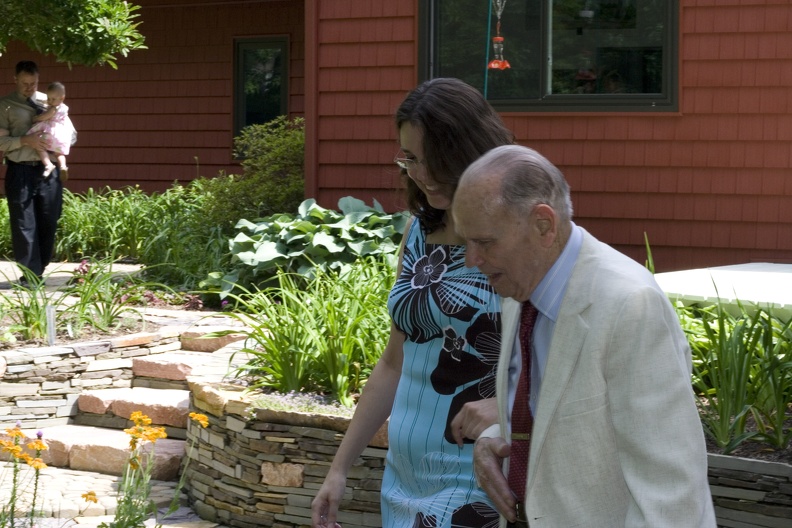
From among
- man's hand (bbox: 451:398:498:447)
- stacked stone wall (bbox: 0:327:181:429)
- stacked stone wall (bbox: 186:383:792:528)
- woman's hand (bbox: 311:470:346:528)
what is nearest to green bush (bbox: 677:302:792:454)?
stacked stone wall (bbox: 186:383:792:528)

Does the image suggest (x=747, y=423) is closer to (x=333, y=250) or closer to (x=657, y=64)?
(x=333, y=250)

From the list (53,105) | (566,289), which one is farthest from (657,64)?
(566,289)

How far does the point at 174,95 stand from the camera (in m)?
14.4

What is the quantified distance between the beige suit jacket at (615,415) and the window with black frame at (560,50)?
6.48 m

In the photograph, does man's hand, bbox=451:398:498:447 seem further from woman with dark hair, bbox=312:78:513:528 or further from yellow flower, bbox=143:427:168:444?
yellow flower, bbox=143:427:168:444

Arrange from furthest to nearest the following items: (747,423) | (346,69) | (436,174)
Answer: (346,69) → (747,423) → (436,174)

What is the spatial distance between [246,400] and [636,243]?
415 centimetres

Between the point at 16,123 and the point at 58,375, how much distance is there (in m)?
3.47

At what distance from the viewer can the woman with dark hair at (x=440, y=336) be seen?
222cm

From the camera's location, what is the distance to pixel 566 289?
167 centimetres

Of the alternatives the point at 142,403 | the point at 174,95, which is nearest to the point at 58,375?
the point at 142,403

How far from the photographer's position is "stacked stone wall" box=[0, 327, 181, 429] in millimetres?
6000

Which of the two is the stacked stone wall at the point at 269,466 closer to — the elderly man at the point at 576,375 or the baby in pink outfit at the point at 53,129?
the elderly man at the point at 576,375

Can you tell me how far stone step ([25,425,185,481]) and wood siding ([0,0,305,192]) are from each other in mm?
8416
